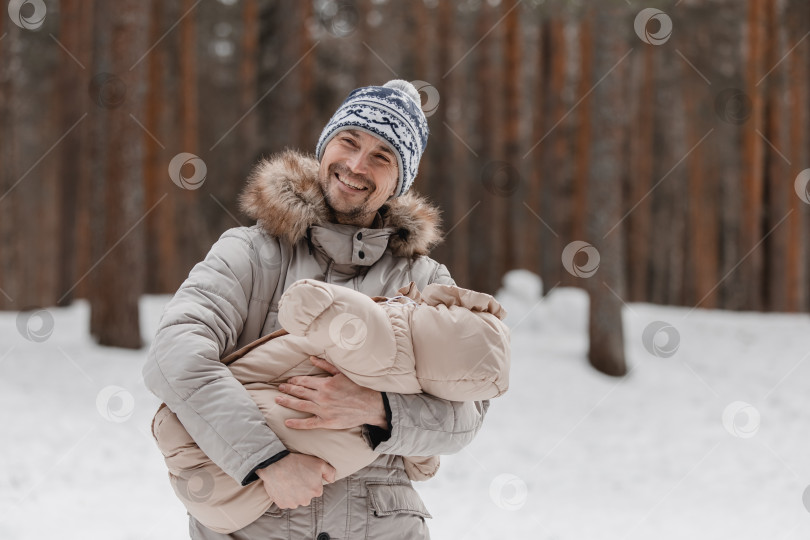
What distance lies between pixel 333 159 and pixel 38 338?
8.04m

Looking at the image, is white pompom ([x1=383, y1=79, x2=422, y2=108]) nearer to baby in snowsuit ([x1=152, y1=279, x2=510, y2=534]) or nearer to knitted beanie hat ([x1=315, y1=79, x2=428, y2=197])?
knitted beanie hat ([x1=315, y1=79, x2=428, y2=197])

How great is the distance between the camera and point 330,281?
204cm

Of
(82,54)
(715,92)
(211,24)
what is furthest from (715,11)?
(82,54)

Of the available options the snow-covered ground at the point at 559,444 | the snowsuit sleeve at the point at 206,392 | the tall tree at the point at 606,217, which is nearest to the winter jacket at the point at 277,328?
the snowsuit sleeve at the point at 206,392

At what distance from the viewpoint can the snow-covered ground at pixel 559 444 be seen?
17.3 feet

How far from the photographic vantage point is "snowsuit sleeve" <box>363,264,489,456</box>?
1.80 meters

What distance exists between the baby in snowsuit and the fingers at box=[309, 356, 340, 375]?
0.05ft

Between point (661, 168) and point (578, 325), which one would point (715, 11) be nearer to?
point (661, 168)

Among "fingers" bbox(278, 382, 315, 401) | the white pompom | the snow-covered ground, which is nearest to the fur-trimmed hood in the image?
the white pompom

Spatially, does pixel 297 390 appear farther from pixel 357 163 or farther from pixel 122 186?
pixel 122 186

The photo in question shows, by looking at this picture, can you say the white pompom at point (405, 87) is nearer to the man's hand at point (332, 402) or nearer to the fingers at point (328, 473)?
the man's hand at point (332, 402)

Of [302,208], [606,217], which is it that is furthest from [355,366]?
[606,217]

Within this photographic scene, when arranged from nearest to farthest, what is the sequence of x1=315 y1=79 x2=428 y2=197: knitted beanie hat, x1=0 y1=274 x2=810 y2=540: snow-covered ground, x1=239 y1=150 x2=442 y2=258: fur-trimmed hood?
x1=239 y1=150 x2=442 y2=258: fur-trimmed hood < x1=315 y1=79 x2=428 y2=197: knitted beanie hat < x1=0 y1=274 x2=810 y2=540: snow-covered ground

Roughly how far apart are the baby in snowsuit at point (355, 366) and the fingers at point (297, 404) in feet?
0.05
